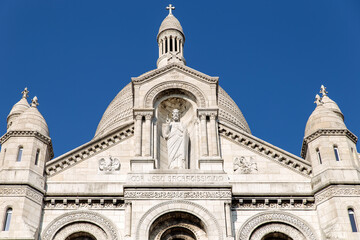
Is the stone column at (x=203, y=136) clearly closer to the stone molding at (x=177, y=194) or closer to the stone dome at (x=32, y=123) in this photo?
the stone molding at (x=177, y=194)

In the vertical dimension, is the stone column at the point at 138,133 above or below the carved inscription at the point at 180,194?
above

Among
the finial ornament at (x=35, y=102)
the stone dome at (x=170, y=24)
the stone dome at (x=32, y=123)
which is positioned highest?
the stone dome at (x=170, y=24)

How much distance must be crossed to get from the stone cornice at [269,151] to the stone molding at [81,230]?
6.92m

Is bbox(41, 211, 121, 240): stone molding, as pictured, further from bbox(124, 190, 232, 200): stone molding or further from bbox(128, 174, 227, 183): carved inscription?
bbox(128, 174, 227, 183): carved inscription

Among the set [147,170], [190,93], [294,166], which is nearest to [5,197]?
[147,170]

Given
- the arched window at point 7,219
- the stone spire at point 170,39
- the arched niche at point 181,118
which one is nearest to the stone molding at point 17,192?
the arched window at point 7,219

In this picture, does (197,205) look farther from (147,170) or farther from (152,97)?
(152,97)

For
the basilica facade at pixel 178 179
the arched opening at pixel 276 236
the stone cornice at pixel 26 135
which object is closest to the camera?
the basilica facade at pixel 178 179

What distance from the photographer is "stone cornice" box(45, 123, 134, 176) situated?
28.8 metres

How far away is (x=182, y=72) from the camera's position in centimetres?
3152

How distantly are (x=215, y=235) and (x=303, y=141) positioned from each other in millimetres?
6573

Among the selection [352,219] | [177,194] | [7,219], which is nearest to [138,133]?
[177,194]

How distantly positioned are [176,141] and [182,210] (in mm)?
4075

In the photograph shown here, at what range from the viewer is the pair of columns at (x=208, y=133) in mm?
29109
